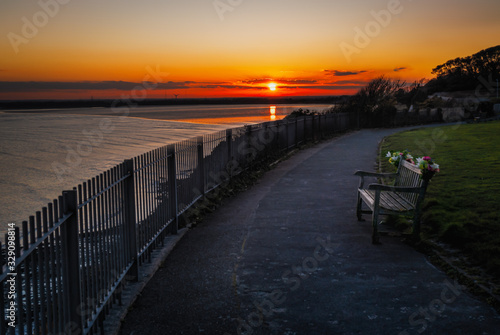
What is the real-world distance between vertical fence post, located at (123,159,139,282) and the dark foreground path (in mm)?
292

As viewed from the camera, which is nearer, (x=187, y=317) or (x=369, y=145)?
(x=187, y=317)

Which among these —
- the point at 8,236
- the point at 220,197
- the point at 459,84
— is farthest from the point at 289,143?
the point at 459,84

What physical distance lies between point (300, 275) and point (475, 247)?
2.69m

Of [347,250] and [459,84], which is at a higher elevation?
[459,84]

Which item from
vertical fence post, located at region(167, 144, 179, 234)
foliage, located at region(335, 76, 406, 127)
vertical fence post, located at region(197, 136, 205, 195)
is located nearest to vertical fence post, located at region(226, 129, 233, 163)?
vertical fence post, located at region(197, 136, 205, 195)

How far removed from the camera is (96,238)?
4.48 meters

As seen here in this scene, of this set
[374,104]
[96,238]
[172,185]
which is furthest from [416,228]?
[374,104]

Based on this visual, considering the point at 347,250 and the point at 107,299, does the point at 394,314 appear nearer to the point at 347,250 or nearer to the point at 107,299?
the point at 347,250

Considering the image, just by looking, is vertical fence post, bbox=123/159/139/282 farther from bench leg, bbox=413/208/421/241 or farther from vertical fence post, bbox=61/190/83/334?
bench leg, bbox=413/208/421/241

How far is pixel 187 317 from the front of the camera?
491 centimetres

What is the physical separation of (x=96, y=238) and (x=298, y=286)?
2.47 m

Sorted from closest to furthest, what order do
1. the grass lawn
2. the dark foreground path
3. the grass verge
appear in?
the dark foreground path
the grass verge
the grass lawn

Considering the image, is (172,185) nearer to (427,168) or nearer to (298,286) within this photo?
(298,286)

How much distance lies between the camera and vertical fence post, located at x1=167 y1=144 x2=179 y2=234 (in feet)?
25.8
